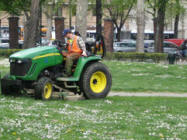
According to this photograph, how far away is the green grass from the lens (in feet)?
68.0

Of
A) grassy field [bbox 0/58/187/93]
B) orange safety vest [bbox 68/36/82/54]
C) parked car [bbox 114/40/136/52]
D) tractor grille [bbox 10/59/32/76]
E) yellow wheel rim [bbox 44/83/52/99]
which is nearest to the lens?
tractor grille [bbox 10/59/32/76]

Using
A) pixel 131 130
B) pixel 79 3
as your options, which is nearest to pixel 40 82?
pixel 131 130

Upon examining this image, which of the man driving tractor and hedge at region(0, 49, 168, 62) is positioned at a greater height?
the man driving tractor

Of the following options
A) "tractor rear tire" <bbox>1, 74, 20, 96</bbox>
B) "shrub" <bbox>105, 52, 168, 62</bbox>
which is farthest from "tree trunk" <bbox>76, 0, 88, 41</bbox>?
"tractor rear tire" <bbox>1, 74, 20, 96</bbox>

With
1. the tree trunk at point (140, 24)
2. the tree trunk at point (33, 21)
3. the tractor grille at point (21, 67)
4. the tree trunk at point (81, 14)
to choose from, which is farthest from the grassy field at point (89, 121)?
the tree trunk at point (140, 24)

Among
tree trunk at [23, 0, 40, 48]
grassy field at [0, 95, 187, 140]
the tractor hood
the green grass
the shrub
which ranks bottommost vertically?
the green grass

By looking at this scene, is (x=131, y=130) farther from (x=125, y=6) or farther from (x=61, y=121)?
(x=125, y=6)

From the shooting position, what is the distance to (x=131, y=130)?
9625 mm

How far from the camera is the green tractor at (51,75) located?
14133 millimetres

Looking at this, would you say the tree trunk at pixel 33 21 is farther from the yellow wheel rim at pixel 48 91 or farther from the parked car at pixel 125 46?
the parked car at pixel 125 46

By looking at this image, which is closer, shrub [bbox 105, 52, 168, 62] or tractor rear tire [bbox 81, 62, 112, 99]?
tractor rear tire [bbox 81, 62, 112, 99]

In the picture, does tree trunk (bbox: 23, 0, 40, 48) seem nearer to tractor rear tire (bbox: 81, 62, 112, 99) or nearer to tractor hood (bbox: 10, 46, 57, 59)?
tractor rear tire (bbox: 81, 62, 112, 99)

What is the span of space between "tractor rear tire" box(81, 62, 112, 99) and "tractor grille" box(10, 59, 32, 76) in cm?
163

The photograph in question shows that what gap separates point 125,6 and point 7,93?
144ft
